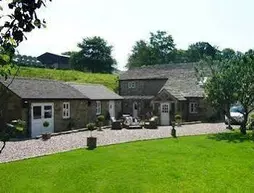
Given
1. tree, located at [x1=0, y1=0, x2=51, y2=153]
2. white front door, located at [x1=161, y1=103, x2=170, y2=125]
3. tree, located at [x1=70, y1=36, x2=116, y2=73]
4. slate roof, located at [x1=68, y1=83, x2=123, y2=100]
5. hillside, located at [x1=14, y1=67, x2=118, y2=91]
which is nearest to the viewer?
tree, located at [x1=0, y1=0, x2=51, y2=153]

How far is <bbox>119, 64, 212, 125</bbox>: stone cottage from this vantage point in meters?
42.8

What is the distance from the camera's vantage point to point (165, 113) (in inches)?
1676

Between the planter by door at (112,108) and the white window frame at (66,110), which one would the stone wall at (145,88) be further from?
the white window frame at (66,110)

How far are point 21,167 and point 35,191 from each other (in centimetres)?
387

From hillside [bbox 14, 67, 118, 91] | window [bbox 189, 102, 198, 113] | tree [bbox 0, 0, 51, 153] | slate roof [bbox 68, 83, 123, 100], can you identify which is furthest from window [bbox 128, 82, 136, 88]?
tree [bbox 0, 0, 51, 153]

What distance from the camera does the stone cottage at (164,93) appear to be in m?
42.8

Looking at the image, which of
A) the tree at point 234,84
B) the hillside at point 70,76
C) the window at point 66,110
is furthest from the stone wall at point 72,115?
the hillside at point 70,76

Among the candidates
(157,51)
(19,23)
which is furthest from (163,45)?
(19,23)

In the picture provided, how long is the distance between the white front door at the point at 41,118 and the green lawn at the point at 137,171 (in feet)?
28.9

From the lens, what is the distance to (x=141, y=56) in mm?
109875

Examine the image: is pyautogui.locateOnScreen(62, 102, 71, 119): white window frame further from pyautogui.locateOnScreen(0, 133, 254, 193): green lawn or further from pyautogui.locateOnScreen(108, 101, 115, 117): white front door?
pyautogui.locateOnScreen(0, 133, 254, 193): green lawn

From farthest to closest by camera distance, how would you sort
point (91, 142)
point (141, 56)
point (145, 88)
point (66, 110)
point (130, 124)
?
point (141, 56), point (145, 88), point (130, 124), point (66, 110), point (91, 142)

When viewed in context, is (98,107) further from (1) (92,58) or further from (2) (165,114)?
(1) (92,58)

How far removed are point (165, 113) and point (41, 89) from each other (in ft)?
52.9
